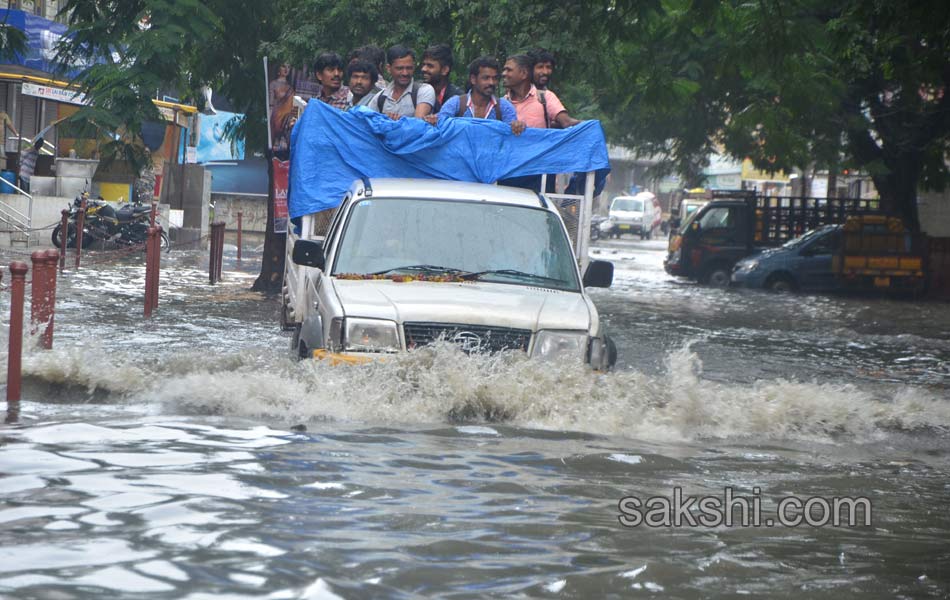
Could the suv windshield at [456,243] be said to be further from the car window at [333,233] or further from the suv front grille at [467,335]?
the suv front grille at [467,335]

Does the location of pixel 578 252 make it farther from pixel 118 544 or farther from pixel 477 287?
pixel 118 544

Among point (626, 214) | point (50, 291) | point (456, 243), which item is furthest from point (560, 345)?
point (626, 214)

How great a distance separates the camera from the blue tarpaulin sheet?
35.7 ft

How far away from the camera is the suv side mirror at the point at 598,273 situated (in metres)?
9.15

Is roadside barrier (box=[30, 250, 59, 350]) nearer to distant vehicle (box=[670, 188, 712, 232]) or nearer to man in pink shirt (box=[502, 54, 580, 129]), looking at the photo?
man in pink shirt (box=[502, 54, 580, 129])

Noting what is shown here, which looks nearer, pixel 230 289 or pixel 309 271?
pixel 309 271

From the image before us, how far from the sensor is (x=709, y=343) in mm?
16109

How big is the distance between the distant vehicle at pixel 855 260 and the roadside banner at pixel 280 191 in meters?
13.3

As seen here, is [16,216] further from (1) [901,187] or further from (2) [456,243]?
(2) [456,243]

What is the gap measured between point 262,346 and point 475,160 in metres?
3.23

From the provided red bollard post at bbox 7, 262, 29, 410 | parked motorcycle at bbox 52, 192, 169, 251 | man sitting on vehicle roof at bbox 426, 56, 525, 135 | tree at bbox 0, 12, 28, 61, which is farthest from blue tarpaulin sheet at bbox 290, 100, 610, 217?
parked motorcycle at bbox 52, 192, 169, 251

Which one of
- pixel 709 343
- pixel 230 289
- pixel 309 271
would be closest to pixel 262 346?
pixel 309 271

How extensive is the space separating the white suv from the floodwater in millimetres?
181

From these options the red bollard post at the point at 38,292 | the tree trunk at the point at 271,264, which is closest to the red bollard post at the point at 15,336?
the red bollard post at the point at 38,292
